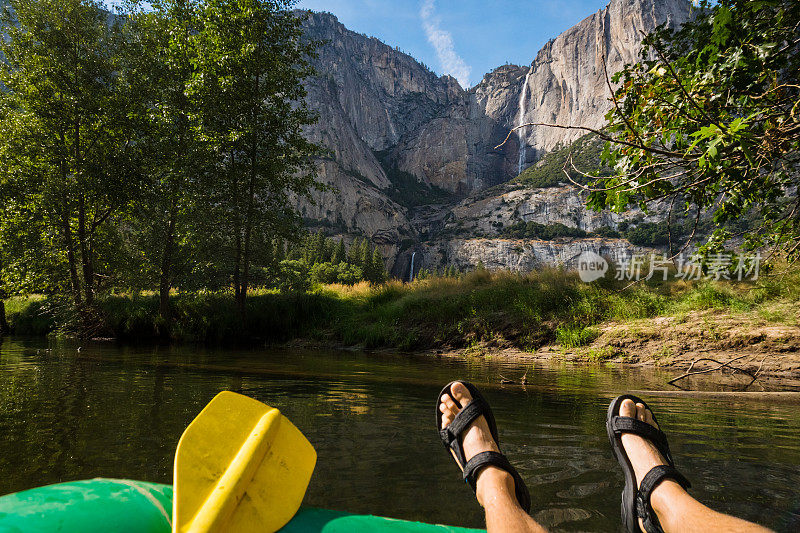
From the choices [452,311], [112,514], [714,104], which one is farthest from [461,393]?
[452,311]

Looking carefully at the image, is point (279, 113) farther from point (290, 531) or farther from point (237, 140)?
point (290, 531)

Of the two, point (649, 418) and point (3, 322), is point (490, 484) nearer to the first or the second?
point (649, 418)

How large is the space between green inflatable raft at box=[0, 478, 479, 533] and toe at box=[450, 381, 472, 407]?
1.29m

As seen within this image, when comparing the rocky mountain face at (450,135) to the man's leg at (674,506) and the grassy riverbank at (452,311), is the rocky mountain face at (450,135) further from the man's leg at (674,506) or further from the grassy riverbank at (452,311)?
the man's leg at (674,506)

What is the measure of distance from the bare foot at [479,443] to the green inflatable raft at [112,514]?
527 millimetres

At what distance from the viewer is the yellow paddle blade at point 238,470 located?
1.10 meters

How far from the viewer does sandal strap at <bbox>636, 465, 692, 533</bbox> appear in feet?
4.75

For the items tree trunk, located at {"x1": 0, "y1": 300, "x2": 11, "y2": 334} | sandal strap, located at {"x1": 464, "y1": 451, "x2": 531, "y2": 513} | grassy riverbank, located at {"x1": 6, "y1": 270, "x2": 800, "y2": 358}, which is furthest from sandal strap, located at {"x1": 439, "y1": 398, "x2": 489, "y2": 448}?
tree trunk, located at {"x1": 0, "y1": 300, "x2": 11, "y2": 334}

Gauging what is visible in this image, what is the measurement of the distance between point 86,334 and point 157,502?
11959mm

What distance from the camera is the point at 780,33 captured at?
259 cm

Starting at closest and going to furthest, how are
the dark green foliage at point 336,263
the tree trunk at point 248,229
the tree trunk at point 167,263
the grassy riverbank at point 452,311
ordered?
the grassy riverbank at point 452,311 < the tree trunk at point 248,229 < the tree trunk at point 167,263 < the dark green foliage at point 336,263

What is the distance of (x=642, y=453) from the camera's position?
186 centimetres

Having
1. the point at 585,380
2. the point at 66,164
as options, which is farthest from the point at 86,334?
the point at 585,380

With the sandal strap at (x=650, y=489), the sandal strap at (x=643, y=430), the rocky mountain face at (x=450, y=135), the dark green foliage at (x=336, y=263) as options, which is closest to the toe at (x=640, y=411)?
the sandal strap at (x=643, y=430)
